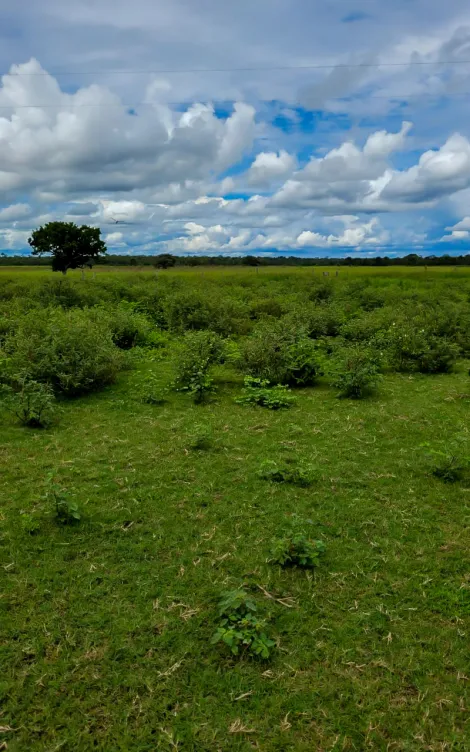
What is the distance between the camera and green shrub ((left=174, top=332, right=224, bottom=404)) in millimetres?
7528

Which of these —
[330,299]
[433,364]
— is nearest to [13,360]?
[433,364]

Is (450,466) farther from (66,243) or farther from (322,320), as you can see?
(66,243)

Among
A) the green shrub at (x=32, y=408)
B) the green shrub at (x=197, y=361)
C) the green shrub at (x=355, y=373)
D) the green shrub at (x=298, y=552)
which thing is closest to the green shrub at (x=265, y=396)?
the green shrub at (x=197, y=361)

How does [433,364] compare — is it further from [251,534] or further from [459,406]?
[251,534]

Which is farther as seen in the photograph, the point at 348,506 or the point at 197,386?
the point at 197,386

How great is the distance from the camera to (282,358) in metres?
8.14

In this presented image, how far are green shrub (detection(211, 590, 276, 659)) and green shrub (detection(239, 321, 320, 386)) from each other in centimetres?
553

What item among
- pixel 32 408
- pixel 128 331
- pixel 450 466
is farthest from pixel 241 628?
pixel 128 331

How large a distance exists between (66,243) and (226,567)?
35.9 meters

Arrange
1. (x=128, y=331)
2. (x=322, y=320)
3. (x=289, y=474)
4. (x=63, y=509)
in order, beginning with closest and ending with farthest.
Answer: (x=63, y=509)
(x=289, y=474)
(x=128, y=331)
(x=322, y=320)

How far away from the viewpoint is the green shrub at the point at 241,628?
2570 millimetres

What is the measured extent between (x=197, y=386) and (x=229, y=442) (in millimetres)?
1754

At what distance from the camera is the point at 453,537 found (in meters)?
3.68

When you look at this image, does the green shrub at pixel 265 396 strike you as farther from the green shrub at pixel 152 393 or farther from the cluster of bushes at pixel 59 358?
the cluster of bushes at pixel 59 358
